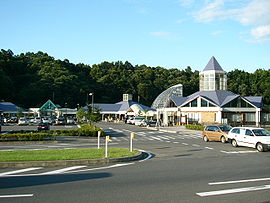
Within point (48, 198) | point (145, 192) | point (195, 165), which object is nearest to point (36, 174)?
point (48, 198)


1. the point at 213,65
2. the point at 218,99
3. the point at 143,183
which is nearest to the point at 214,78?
the point at 213,65

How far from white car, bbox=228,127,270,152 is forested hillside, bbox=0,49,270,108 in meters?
75.3

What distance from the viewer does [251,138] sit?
1956cm

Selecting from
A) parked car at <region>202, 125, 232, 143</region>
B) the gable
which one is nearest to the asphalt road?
parked car at <region>202, 125, 232, 143</region>

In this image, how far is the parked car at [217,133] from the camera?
24344 millimetres

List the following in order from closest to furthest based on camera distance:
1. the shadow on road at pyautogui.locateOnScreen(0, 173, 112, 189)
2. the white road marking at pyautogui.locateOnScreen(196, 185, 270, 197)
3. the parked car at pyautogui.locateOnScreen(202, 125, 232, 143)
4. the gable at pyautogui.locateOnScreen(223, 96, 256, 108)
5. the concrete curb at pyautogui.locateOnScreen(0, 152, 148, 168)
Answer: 1. the white road marking at pyautogui.locateOnScreen(196, 185, 270, 197)
2. the shadow on road at pyautogui.locateOnScreen(0, 173, 112, 189)
3. the concrete curb at pyautogui.locateOnScreen(0, 152, 148, 168)
4. the parked car at pyautogui.locateOnScreen(202, 125, 232, 143)
5. the gable at pyautogui.locateOnScreen(223, 96, 256, 108)

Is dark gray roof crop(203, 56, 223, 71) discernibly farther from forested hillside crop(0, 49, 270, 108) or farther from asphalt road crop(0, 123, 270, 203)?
asphalt road crop(0, 123, 270, 203)

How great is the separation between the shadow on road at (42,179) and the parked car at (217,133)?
15.5 meters

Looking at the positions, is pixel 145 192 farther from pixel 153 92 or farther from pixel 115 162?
pixel 153 92

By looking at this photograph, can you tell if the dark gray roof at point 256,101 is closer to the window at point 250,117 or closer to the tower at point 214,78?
the window at point 250,117

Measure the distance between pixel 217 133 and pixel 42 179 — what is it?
17739 millimetres

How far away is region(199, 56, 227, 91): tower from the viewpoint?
6269cm

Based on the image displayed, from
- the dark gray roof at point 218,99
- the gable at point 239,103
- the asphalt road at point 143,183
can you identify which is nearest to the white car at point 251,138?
the asphalt road at point 143,183

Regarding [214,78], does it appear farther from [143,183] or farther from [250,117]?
[143,183]
